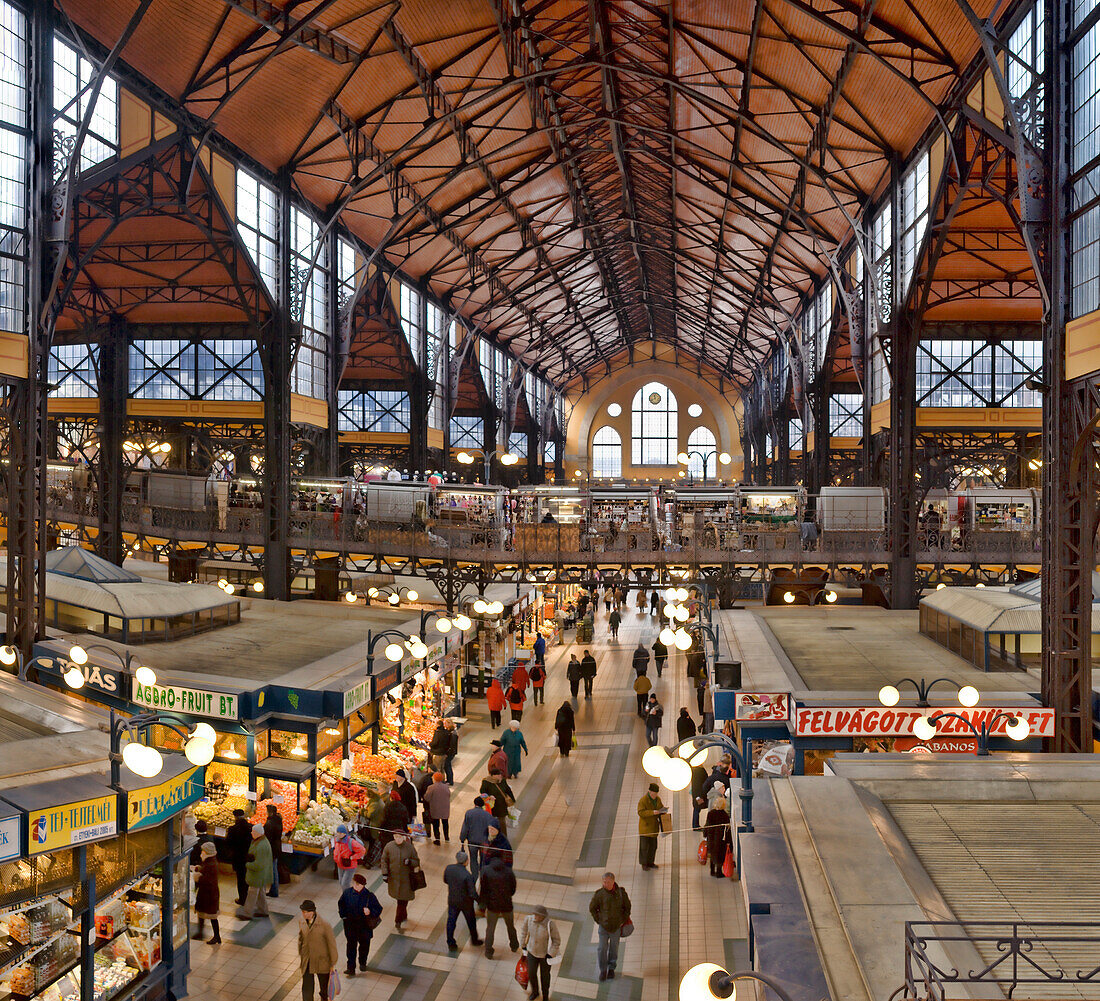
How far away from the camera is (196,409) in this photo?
28.9 metres

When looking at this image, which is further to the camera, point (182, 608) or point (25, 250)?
point (182, 608)

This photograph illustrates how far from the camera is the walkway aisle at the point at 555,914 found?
9.22 m

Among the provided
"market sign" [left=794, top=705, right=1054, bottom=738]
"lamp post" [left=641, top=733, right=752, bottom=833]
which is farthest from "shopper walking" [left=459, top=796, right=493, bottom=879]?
"market sign" [left=794, top=705, right=1054, bottom=738]

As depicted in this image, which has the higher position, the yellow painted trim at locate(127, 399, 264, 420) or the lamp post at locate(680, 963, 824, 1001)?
the yellow painted trim at locate(127, 399, 264, 420)

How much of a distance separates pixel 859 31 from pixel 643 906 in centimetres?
1742

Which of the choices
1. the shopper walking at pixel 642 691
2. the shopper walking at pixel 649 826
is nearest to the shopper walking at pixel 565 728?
the shopper walking at pixel 642 691

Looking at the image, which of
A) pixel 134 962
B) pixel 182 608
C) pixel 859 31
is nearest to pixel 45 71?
pixel 182 608

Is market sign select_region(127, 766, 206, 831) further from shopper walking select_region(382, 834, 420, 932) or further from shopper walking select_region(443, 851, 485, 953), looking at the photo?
shopper walking select_region(443, 851, 485, 953)

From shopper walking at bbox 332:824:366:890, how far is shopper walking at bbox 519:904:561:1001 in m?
3.42

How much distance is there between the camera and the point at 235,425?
3048 cm

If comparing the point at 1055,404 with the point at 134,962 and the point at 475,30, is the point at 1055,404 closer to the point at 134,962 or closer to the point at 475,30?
the point at 134,962

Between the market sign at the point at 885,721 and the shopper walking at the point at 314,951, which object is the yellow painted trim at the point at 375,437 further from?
the shopper walking at the point at 314,951

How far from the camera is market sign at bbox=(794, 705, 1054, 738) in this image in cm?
1170

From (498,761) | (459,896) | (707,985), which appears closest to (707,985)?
(707,985)
